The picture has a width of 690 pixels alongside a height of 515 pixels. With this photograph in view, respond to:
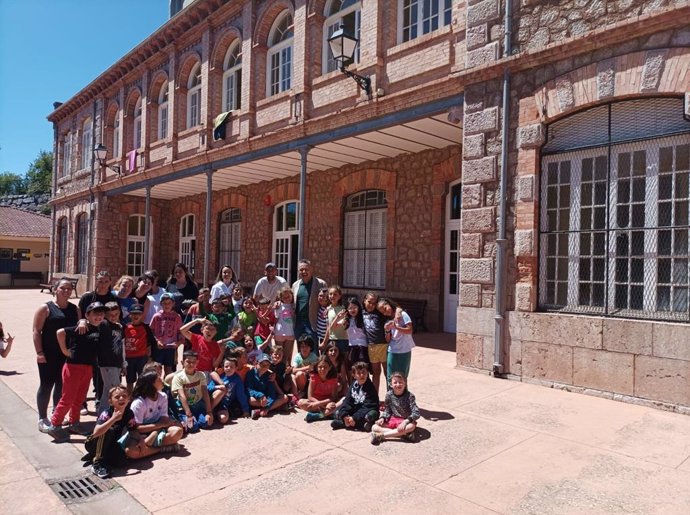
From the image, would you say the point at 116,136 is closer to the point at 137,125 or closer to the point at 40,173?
the point at 137,125

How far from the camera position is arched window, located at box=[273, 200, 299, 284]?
561 inches

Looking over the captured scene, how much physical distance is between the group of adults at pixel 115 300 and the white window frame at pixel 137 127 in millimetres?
11972

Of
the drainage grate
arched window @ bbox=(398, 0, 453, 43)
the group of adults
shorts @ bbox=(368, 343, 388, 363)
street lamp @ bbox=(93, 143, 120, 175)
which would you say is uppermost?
arched window @ bbox=(398, 0, 453, 43)

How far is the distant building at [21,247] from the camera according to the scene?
90.2 feet

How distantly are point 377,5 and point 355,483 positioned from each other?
8.30 meters

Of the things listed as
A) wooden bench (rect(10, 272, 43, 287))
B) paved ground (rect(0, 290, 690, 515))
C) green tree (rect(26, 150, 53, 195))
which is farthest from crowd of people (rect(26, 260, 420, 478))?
green tree (rect(26, 150, 53, 195))

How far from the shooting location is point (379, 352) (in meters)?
5.37

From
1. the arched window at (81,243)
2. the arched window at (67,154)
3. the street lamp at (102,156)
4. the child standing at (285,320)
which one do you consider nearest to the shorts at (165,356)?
the child standing at (285,320)

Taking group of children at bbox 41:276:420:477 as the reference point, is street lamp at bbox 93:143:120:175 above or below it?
above

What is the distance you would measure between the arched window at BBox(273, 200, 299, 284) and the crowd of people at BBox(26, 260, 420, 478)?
750cm

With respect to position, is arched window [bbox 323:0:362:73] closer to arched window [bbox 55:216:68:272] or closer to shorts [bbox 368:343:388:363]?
shorts [bbox 368:343:388:363]

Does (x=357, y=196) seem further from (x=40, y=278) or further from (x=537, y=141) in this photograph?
(x=40, y=278)

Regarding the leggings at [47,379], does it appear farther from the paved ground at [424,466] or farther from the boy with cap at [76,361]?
the paved ground at [424,466]

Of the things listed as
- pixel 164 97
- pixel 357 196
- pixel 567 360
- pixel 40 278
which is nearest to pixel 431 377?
pixel 567 360
